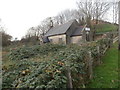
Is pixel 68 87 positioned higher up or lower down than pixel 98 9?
lower down

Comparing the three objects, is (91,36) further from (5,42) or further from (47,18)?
(47,18)

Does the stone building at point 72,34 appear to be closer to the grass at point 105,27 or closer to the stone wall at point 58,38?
the stone wall at point 58,38

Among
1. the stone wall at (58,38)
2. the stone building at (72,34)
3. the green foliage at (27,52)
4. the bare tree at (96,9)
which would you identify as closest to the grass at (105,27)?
the bare tree at (96,9)

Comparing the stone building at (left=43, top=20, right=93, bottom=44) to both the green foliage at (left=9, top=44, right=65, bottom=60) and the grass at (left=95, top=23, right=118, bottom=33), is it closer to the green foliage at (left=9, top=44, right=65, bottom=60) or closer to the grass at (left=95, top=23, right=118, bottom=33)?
the grass at (left=95, top=23, right=118, bottom=33)

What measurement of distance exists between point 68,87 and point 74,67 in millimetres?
1113

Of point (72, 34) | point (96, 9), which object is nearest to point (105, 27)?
point (96, 9)

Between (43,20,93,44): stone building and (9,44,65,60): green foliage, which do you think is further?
(43,20,93,44): stone building

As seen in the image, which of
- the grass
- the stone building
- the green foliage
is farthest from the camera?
the grass

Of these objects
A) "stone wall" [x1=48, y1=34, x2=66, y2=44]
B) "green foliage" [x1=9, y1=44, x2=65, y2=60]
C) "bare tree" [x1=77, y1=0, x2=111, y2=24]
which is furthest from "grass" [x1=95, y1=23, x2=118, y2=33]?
"green foliage" [x1=9, y1=44, x2=65, y2=60]

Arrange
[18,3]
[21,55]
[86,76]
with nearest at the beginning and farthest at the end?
[86,76] < [21,55] < [18,3]

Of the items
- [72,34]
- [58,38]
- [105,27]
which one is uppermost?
[105,27]

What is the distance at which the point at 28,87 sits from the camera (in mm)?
3523

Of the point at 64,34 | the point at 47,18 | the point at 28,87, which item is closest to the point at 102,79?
the point at 28,87

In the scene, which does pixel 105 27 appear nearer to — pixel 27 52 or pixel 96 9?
pixel 96 9
